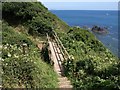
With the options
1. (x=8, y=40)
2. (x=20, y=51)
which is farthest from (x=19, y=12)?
(x=20, y=51)

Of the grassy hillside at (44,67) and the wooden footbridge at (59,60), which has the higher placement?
the grassy hillside at (44,67)

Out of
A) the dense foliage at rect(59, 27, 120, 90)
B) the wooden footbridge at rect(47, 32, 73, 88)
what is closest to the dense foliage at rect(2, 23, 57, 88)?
the wooden footbridge at rect(47, 32, 73, 88)

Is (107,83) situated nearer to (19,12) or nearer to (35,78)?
(35,78)

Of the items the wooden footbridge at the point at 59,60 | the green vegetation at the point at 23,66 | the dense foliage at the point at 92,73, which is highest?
the green vegetation at the point at 23,66

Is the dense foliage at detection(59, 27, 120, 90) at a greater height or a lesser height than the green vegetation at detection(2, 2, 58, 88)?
lesser

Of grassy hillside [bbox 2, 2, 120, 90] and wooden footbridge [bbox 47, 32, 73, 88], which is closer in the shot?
grassy hillside [bbox 2, 2, 120, 90]

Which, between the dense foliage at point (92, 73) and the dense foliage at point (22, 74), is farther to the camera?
the dense foliage at point (92, 73)

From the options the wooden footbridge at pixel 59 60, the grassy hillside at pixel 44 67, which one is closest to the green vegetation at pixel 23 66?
the grassy hillside at pixel 44 67

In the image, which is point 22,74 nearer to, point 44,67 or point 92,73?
point 44,67

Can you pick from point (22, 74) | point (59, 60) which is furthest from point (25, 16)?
point (22, 74)

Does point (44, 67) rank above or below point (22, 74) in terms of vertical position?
below

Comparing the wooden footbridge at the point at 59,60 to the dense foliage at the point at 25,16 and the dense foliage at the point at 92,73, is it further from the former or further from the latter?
the dense foliage at the point at 25,16

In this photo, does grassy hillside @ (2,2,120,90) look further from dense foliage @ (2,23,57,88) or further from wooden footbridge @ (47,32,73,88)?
wooden footbridge @ (47,32,73,88)

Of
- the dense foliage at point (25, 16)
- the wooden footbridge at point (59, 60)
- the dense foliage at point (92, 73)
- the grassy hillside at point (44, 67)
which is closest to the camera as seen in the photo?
the grassy hillside at point (44, 67)
